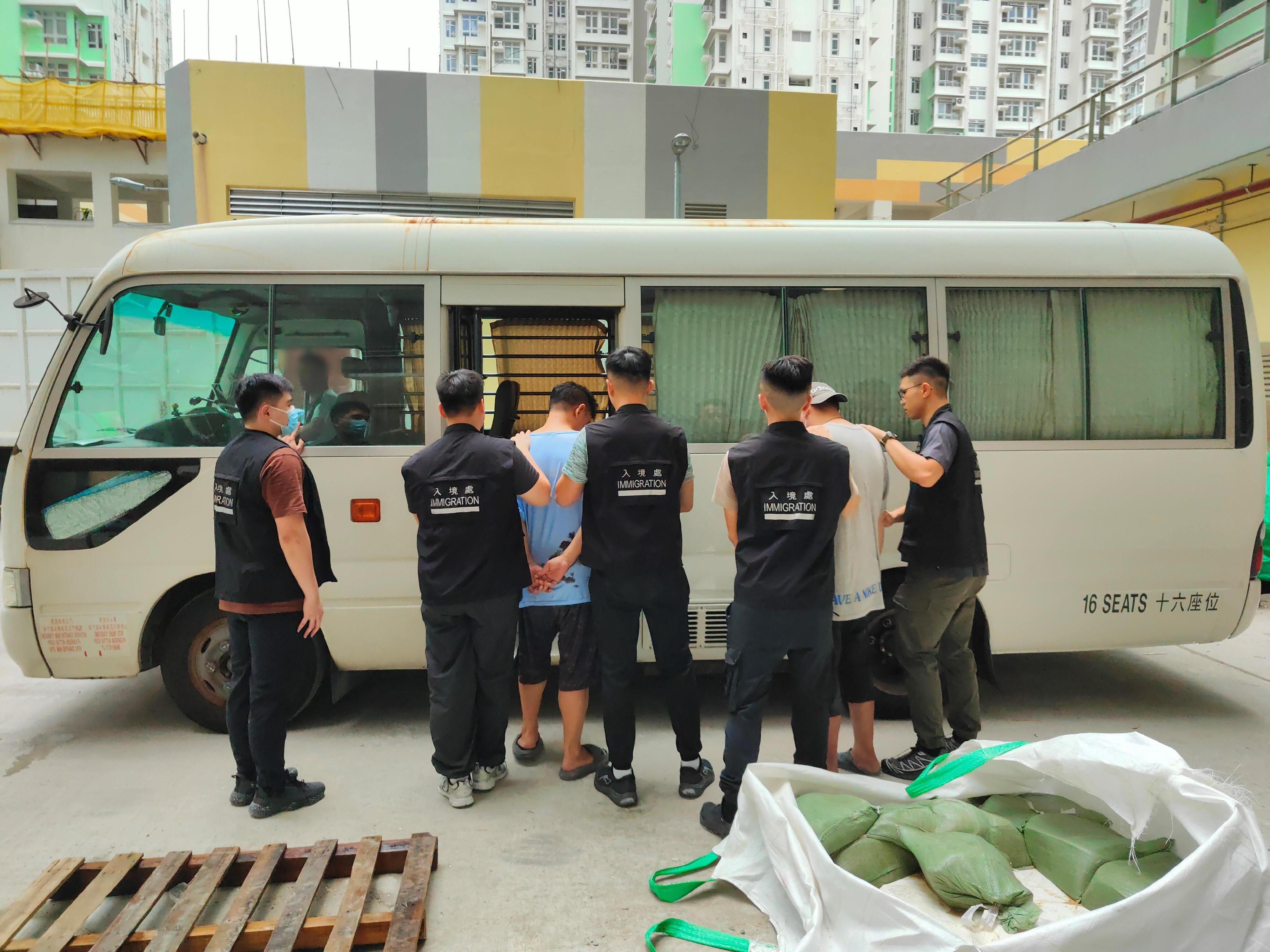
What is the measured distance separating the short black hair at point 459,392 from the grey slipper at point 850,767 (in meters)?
2.58

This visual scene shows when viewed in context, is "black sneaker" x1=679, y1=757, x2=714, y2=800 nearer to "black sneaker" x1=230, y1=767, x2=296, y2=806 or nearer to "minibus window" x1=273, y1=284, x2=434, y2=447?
"black sneaker" x1=230, y1=767, x2=296, y2=806

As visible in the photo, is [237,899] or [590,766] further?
[590,766]

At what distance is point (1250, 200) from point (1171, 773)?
39.5 ft

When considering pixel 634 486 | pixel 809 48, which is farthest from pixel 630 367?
pixel 809 48

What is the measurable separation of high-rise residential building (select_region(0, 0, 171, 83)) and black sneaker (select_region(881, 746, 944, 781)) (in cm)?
4751

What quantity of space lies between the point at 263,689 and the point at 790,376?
8.73ft

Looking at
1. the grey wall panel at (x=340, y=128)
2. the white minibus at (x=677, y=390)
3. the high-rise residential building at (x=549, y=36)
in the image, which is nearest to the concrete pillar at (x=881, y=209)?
the grey wall panel at (x=340, y=128)

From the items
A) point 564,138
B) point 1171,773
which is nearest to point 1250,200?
point 564,138

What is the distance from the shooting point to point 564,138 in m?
12.7

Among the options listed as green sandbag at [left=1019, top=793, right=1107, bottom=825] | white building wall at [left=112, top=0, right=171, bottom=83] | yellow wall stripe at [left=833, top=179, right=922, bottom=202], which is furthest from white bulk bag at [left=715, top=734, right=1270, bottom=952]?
white building wall at [left=112, top=0, right=171, bottom=83]

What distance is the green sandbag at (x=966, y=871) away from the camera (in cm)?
249

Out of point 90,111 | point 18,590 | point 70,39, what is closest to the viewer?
point 18,590

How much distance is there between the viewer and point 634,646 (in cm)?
364

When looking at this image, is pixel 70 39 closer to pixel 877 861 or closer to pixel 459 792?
pixel 459 792
